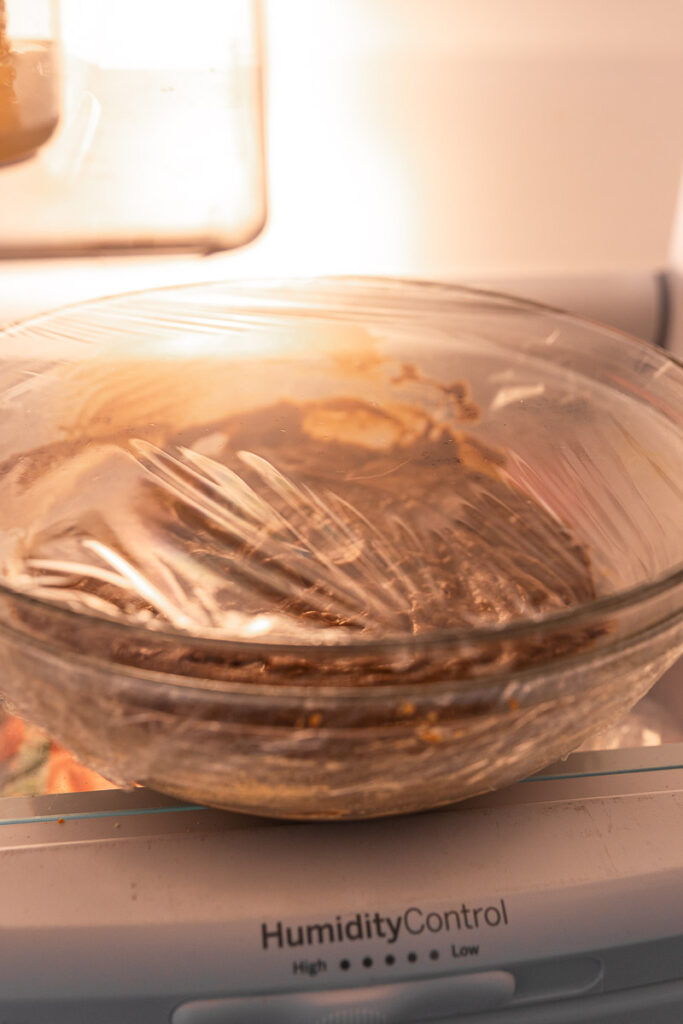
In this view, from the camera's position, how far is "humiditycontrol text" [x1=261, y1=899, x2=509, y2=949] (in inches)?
15.6

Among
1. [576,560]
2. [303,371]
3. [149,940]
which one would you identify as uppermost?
[303,371]

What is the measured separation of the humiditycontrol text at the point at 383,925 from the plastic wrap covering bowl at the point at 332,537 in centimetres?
5

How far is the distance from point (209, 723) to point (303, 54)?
1.87 feet

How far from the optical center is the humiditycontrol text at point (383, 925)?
40 centimetres

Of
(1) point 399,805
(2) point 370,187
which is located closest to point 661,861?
(1) point 399,805

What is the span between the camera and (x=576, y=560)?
0.53 metres

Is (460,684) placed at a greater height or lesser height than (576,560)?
lesser

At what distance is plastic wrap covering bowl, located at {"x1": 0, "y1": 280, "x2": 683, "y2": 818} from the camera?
35cm

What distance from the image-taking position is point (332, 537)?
Result: 1.77ft

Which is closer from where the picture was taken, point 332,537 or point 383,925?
point 383,925

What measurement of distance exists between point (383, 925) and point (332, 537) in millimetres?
221

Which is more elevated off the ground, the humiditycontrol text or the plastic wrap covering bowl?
the plastic wrap covering bowl

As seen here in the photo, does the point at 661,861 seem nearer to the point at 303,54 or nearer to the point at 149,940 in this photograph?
the point at 149,940

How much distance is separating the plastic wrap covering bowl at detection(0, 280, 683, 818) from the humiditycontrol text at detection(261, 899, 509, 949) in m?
0.05
